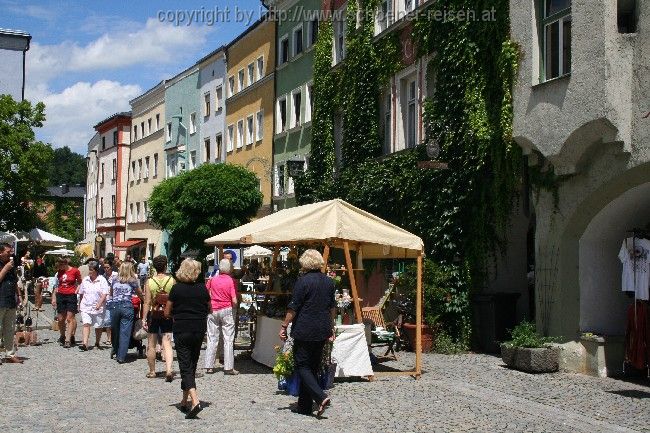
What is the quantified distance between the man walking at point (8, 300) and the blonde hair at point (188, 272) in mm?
5679

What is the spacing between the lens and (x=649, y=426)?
33.3 ft

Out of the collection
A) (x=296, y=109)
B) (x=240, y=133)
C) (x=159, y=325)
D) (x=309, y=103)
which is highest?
(x=240, y=133)

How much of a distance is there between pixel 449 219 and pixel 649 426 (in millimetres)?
9000

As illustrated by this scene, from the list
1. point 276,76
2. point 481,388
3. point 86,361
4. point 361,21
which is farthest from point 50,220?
point 481,388

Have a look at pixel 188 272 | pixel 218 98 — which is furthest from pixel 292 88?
pixel 188 272

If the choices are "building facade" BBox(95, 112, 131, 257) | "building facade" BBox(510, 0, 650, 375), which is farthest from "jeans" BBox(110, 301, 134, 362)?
"building facade" BBox(95, 112, 131, 257)

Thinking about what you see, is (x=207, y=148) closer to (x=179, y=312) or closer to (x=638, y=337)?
(x=638, y=337)

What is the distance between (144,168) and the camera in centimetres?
6341

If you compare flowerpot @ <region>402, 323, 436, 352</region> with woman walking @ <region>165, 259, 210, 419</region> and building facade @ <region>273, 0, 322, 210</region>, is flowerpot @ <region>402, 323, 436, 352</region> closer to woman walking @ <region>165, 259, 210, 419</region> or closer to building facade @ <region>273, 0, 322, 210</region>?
woman walking @ <region>165, 259, 210, 419</region>

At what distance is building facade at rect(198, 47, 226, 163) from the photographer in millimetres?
47094

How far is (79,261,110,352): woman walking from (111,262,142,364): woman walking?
201 cm

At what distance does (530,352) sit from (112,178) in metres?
60.3

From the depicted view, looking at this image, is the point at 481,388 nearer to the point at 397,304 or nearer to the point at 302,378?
the point at 302,378

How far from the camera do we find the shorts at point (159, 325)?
46.5ft
